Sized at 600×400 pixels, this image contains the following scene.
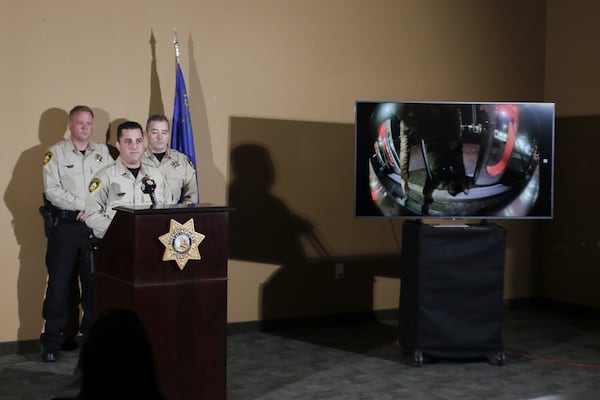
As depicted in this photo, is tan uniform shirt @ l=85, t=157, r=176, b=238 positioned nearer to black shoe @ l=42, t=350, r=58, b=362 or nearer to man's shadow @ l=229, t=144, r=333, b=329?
black shoe @ l=42, t=350, r=58, b=362

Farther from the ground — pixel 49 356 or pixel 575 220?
pixel 575 220

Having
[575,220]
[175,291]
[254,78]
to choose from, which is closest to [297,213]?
[254,78]

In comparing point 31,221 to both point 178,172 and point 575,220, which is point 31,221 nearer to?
point 178,172

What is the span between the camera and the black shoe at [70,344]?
5674mm

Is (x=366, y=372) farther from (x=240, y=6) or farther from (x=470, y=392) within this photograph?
(x=240, y=6)

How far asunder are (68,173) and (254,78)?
1.54m

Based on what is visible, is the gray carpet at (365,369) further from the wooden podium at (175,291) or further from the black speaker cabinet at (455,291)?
the wooden podium at (175,291)

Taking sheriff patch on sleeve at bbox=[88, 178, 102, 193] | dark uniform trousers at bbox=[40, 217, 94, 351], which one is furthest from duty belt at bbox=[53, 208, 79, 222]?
sheriff patch on sleeve at bbox=[88, 178, 102, 193]

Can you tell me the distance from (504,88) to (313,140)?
1829 millimetres

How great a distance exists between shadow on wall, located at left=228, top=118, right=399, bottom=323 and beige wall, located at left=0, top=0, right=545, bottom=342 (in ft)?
0.06

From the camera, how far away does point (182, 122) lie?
584 centimetres

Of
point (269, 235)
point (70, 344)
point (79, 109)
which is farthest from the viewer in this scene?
point (269, 235)

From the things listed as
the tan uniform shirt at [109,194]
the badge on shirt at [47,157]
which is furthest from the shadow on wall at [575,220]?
the badge on shirt at [47,157]

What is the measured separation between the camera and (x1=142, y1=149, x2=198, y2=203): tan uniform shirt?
18.3ft
